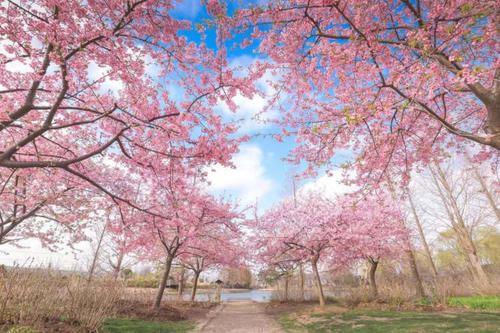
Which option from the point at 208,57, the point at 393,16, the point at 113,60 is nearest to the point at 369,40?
the point at 393,16

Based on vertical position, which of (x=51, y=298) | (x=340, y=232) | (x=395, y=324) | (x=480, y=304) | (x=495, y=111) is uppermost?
(x=495, y=111)

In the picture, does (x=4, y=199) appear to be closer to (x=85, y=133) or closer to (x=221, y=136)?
(x=85, y=133)

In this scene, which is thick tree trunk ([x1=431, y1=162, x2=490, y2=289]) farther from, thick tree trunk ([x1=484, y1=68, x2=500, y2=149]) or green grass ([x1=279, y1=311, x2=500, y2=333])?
thick tree trunk ([x1=484, y1=68, x2=500, y2=149])

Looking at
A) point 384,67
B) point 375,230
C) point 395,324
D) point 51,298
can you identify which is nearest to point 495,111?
point 384,67

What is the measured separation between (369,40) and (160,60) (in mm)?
4299

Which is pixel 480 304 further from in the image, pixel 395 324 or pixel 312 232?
pixel 312 232

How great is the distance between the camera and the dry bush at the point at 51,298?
183 inches

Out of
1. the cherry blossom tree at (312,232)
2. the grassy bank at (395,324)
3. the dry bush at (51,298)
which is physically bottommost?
the grassy bank at (395,324)

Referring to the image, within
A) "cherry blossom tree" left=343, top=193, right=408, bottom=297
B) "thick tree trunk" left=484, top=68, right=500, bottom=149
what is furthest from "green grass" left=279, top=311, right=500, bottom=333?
"thick tree trunk" left=484, top=68, right=500, bottom=149

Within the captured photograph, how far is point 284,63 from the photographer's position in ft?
19.9

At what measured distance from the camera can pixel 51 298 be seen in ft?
17.8

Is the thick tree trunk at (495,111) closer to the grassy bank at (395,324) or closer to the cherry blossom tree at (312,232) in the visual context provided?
the grassy bank at (395,324)

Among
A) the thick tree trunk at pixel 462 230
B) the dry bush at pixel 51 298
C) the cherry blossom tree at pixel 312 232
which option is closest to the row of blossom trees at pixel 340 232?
the cherry blossom tree at pixel 312 232

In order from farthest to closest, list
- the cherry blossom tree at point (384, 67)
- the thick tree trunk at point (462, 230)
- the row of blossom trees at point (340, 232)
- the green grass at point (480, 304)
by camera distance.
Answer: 1. the thick tree trunk at point (462, 230)
2. the row of blossom trees at point (340, 232)
3. the green grass at point (480, 304)
4. the cherry blossom tree at point (384, 67)
